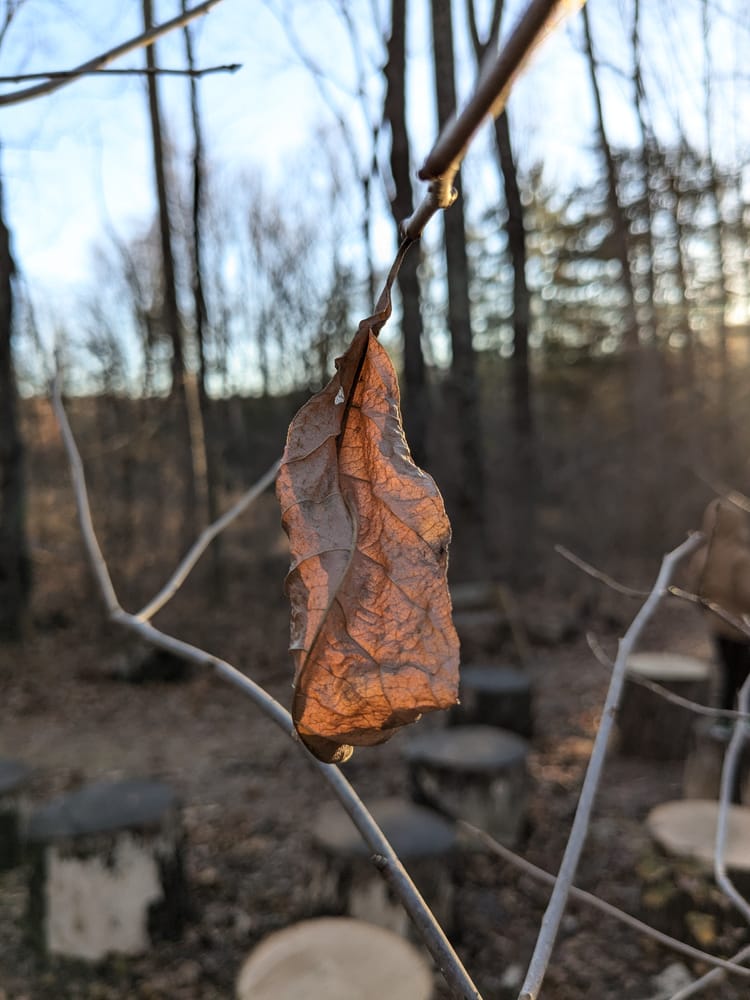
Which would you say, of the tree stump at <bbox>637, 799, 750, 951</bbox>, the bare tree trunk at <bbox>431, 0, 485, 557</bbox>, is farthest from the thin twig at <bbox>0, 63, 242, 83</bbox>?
the bare tree trunk at <bbox>431, 0, 485, 557</bbox>

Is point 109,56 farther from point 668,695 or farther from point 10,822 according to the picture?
point 10,822

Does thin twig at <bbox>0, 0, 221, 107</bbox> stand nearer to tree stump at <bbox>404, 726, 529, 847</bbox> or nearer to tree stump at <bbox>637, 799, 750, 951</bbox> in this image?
tree stump at <bbox>637, 799, 750, 951</bbox>

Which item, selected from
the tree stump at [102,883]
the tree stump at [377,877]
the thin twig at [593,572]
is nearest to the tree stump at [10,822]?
the tree stump at [102,883]

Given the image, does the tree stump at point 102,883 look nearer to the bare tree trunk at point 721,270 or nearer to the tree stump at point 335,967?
the tree stump at point 335,967

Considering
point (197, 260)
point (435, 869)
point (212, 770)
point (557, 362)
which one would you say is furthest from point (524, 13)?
point (557, 362)

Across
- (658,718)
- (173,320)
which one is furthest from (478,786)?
(173,320)
